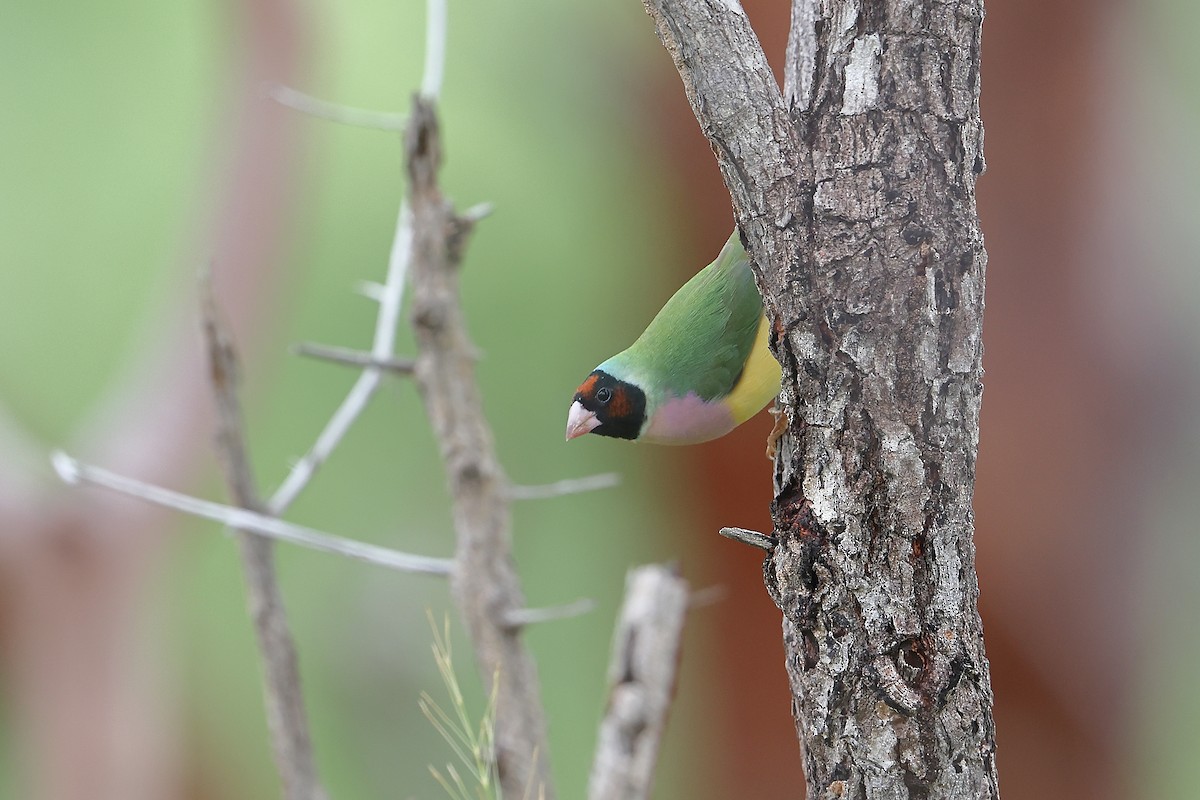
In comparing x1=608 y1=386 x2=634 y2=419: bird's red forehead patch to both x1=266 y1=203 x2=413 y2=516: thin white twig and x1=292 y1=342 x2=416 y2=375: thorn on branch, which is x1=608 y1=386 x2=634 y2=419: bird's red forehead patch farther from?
x1=266 y1=203 x2=413 y2=516: thin white twig

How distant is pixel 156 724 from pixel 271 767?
0.58 metres

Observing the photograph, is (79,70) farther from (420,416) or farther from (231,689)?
(231,689)

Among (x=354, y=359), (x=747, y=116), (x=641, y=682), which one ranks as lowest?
(x=641, y=682)

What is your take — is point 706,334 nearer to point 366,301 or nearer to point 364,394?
point 364,394

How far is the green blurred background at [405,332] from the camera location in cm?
206

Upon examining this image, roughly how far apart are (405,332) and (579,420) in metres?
1.80

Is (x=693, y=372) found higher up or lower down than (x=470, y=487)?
higher up

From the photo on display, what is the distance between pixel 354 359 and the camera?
2.91ft

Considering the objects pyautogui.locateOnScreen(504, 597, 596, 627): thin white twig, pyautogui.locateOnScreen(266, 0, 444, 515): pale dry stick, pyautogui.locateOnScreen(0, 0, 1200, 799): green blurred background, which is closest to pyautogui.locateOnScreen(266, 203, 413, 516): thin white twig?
pyautogui.locateOnScreen(266, 0, 444, 515): pale dry stick

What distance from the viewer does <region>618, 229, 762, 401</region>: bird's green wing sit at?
1.68 ft

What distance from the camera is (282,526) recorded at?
0.88 meters

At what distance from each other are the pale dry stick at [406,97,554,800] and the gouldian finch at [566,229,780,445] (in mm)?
413

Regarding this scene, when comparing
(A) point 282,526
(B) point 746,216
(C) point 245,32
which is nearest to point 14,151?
(C) point 245,32

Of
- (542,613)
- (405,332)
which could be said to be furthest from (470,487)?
(405,332)
